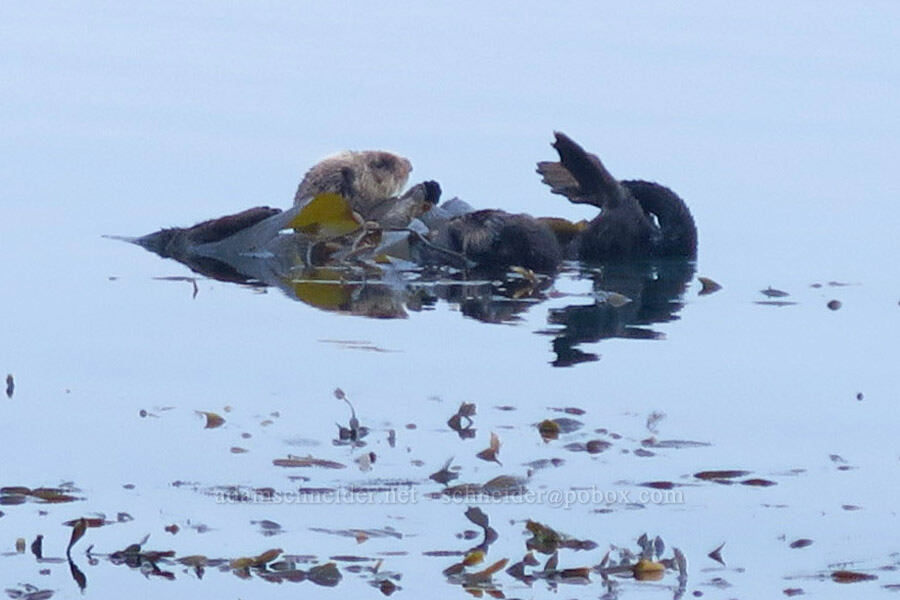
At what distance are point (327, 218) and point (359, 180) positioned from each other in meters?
0.55

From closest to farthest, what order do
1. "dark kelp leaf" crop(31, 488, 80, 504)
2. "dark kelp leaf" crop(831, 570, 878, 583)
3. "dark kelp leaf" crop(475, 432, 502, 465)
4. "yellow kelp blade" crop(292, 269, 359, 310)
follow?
1. "dark kelp leaf" crop(831, 570, 878, 583)
2. "dark kelp leaf" crop(31, 488, 80, 504)
3. "dark kelp leaf" crop(475, 432, 502, 465)
4. "yellow kelp blade" crop(292, 269, 359, 310)

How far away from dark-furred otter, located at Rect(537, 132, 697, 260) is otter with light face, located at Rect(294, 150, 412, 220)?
81cm

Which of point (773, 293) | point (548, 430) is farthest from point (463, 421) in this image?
point (773, 293)

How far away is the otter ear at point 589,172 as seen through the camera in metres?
6.63

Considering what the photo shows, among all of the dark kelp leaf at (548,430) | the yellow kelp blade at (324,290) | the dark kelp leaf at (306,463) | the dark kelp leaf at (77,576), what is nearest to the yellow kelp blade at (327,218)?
the yellow kelp blade at (324,290)

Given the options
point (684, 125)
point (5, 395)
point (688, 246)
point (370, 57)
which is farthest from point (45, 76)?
point (5, 395)

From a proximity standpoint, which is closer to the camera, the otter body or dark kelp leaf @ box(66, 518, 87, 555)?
dark kelp leaf @ box(66, 518, 87, 555)

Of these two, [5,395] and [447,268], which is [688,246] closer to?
[447,268]

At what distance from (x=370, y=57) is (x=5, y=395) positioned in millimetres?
11238

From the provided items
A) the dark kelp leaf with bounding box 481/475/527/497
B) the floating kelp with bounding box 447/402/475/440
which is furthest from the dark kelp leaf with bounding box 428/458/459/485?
the floating kelp with bounding box 447/402/475/440

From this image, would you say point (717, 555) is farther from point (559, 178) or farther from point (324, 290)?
point (559, 178)

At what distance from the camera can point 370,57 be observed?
606 inches

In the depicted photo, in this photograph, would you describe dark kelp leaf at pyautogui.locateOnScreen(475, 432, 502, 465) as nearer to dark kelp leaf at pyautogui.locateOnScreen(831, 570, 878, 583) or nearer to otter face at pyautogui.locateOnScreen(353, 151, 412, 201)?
dark kelp leaf at pyautogui.locateOnScreen(831, 570, 878, 583)

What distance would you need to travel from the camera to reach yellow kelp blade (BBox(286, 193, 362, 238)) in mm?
6570
